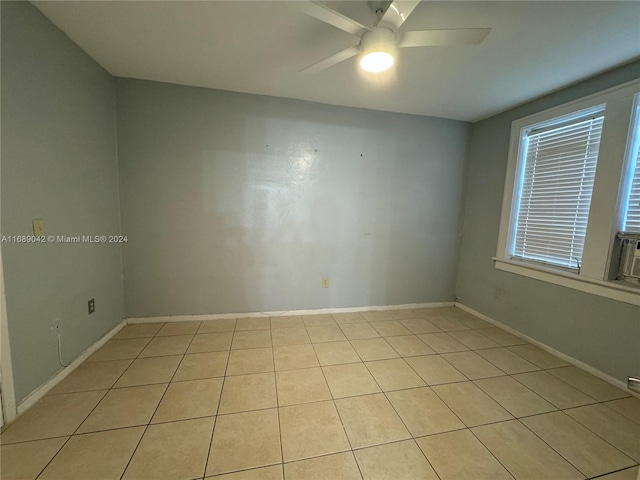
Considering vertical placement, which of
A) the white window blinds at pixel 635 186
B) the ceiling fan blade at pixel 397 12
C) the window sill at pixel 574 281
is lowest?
the window sill at pixel 574 281

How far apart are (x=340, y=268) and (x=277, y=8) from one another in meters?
2.35

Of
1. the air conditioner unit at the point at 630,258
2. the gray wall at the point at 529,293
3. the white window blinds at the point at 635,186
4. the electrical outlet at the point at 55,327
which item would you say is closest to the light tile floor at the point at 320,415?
the gray wall at the point at 529,293

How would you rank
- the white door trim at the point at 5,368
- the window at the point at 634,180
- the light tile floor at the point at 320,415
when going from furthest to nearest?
the window at the point at 634,180
the white door trim at the point at 5,368
the light tile floor at the point at 320,415

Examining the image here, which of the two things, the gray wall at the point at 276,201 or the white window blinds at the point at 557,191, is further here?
the gray wall at the point at 276,201

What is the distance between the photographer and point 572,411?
162 centimetres

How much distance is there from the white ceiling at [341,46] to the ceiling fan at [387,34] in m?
0.22

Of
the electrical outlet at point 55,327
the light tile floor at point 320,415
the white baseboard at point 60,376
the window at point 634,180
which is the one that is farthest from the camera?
the window at point 634,180

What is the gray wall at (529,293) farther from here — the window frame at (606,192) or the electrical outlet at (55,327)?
the electrical outlet at (55,327)

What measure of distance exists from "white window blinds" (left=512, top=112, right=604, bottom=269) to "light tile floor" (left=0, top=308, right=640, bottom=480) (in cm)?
101

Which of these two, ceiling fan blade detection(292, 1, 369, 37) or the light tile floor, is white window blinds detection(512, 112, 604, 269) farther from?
ceiling fan blade detection(292, 1, 369, 37)

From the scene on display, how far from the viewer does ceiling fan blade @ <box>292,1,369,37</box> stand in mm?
1107

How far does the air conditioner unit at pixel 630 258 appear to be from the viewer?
184 centimetres

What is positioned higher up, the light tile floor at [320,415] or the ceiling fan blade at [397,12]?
the ceiling fan blade at [397,12]

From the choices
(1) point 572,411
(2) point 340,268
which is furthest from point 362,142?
(1) point 572,411
